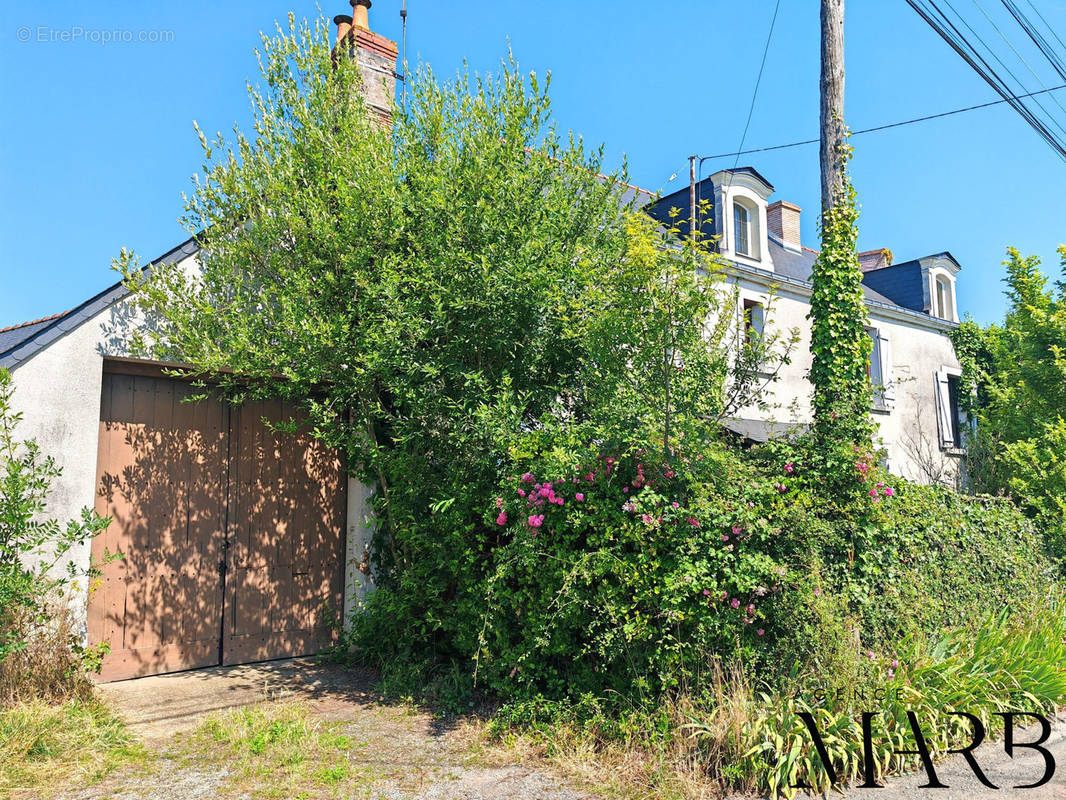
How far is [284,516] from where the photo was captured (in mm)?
7586

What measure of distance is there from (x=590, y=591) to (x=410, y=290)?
9.58 feet

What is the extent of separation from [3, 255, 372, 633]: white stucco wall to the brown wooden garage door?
0.85 feet

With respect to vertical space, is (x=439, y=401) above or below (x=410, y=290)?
below

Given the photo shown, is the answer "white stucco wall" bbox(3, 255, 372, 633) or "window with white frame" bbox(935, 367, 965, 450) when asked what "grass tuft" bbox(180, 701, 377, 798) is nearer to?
"white stucco wall" bbox(3, 255, 372, 633)

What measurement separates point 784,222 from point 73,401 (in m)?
15.9

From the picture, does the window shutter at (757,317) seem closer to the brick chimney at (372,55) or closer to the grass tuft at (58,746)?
the brick chimney at (372,55)

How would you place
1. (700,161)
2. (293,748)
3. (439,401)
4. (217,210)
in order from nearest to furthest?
Result: (293,748) < (439,401) < (217,210) < (700,161)

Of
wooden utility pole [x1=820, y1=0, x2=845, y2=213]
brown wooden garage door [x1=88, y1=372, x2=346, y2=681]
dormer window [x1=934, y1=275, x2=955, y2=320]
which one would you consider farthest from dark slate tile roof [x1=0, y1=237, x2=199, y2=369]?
dormer window [x1=934, y1=275, x2=955, y2=320]

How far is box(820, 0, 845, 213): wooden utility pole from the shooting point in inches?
266

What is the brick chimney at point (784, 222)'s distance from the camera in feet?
58.9

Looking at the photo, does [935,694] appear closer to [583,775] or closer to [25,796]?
[583,775]

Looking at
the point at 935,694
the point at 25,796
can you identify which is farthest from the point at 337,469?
the point at 935,694

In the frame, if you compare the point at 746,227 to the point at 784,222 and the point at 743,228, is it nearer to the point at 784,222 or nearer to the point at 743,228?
the point at 743,228

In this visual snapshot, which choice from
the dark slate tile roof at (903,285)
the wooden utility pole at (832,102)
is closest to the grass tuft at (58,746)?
the wooden utility pole at (832,102)
